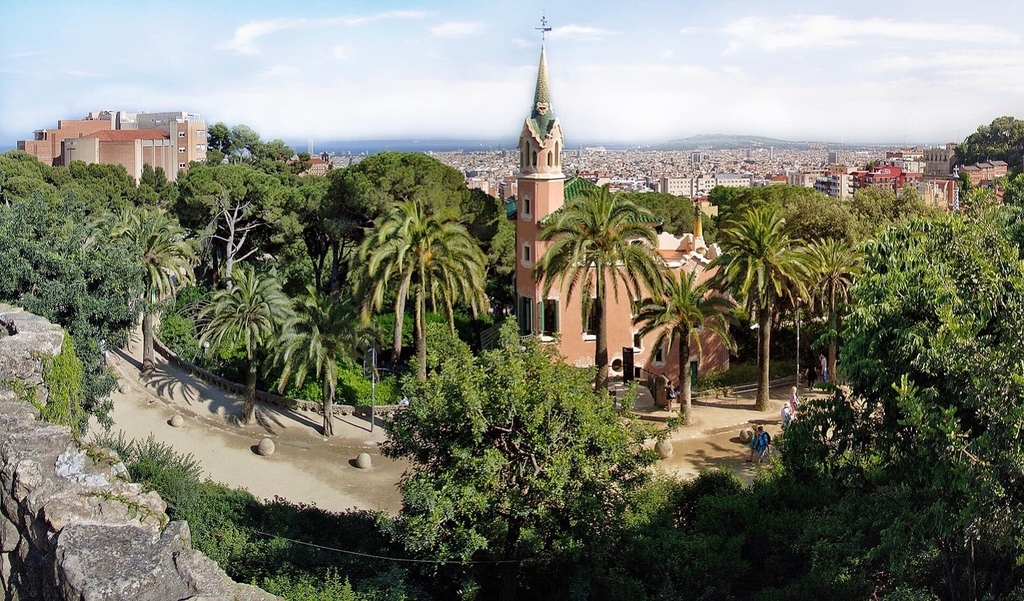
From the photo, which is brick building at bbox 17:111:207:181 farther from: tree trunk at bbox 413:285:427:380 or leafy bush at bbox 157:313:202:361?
tree trunk at bbox 413:285:427:380

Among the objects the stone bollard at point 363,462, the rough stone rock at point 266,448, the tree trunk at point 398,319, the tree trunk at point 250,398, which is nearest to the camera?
the stone bollard at point 363,462

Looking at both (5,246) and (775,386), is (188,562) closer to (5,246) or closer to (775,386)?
(5,246)

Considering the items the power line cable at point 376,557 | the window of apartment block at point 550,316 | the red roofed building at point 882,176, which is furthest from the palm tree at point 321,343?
the red roofed building at point 882,176

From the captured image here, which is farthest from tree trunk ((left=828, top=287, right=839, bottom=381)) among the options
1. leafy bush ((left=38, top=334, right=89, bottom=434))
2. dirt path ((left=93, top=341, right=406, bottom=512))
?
leafy bush ((left=38, top=334, right=89, bottom=434))

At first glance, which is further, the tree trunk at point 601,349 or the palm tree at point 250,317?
the palm tree at point 250,317

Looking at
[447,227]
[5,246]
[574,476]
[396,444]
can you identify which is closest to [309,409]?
[447,227]

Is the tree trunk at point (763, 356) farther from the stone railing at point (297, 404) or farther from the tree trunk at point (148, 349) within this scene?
the tree trunk at point (148, 349)

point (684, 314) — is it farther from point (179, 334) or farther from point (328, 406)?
point (179, 334)
